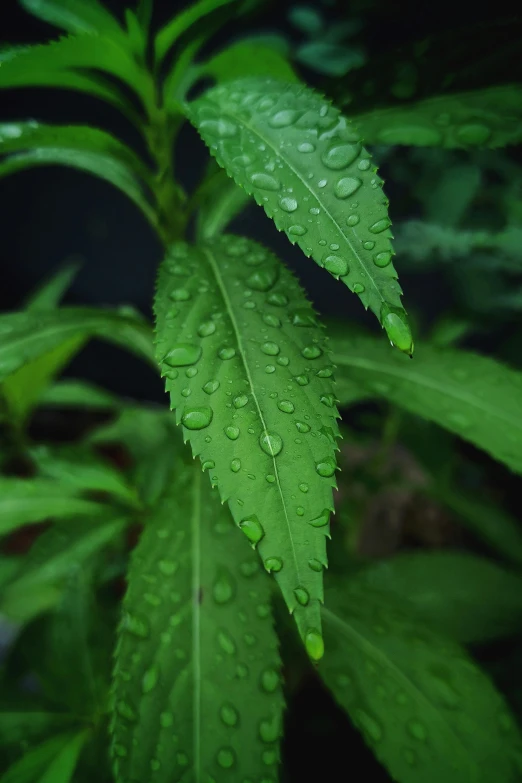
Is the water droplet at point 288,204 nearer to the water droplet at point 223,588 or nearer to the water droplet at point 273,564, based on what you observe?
the water droplet at point 273,564

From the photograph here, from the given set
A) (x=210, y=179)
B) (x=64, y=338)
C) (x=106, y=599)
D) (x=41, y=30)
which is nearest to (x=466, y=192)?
(x=210, y=179)

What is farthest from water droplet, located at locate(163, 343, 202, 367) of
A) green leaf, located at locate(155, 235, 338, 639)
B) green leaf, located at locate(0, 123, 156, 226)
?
green leaf, located at locate(0, 123, 156, 226)

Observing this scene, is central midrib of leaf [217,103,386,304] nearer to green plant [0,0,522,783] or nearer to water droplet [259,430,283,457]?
green plant [0,0,522,783]

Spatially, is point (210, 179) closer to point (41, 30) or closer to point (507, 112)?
point (507, 112)

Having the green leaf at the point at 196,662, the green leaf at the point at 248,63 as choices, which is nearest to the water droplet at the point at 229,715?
the green leaf at the point at 196,662

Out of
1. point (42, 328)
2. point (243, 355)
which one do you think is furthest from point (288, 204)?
point (42, 328)

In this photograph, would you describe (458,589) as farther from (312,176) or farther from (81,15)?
(81,15)
